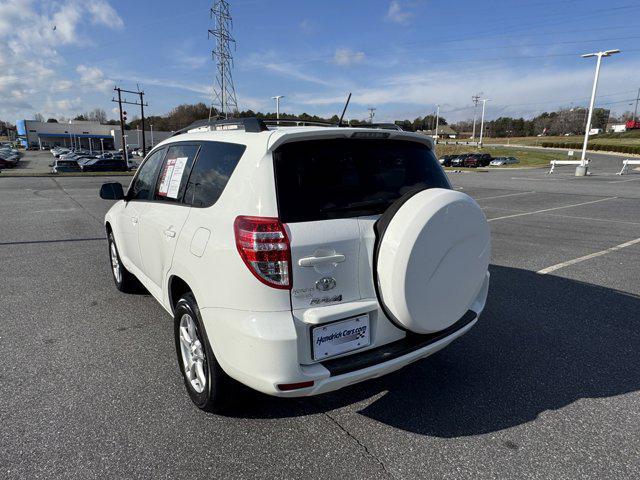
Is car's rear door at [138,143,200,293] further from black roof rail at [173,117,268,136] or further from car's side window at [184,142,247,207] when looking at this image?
black roof rail at [173,117,268,136]

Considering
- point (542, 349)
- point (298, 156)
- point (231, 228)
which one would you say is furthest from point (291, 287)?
point (542, 349)

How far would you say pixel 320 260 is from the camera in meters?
2.11

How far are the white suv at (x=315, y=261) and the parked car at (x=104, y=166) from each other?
35568 mm

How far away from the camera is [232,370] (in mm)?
2211

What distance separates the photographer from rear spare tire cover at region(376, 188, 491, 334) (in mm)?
2176

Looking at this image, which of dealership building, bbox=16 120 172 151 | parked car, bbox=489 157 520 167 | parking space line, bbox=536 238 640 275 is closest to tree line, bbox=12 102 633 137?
dealership building, bbox=16 120 172 151

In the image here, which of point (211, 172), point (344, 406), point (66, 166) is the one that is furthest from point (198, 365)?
point (66, 166)

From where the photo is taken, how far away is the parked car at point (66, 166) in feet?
107

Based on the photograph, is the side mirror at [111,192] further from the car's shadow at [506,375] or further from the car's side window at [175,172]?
the car's shadow at [506,375]

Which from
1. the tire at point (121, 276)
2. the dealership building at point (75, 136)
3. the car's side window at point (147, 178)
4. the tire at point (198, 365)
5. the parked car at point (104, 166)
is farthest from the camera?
the dealership building at point (75, 136)

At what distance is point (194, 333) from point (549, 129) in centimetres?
15533

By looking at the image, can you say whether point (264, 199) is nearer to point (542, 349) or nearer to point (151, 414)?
point (151, 414)

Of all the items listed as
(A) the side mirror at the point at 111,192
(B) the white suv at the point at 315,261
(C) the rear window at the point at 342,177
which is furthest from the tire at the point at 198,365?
(A) the side mirror at the point at 111,192

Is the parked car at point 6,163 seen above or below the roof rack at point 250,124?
below
